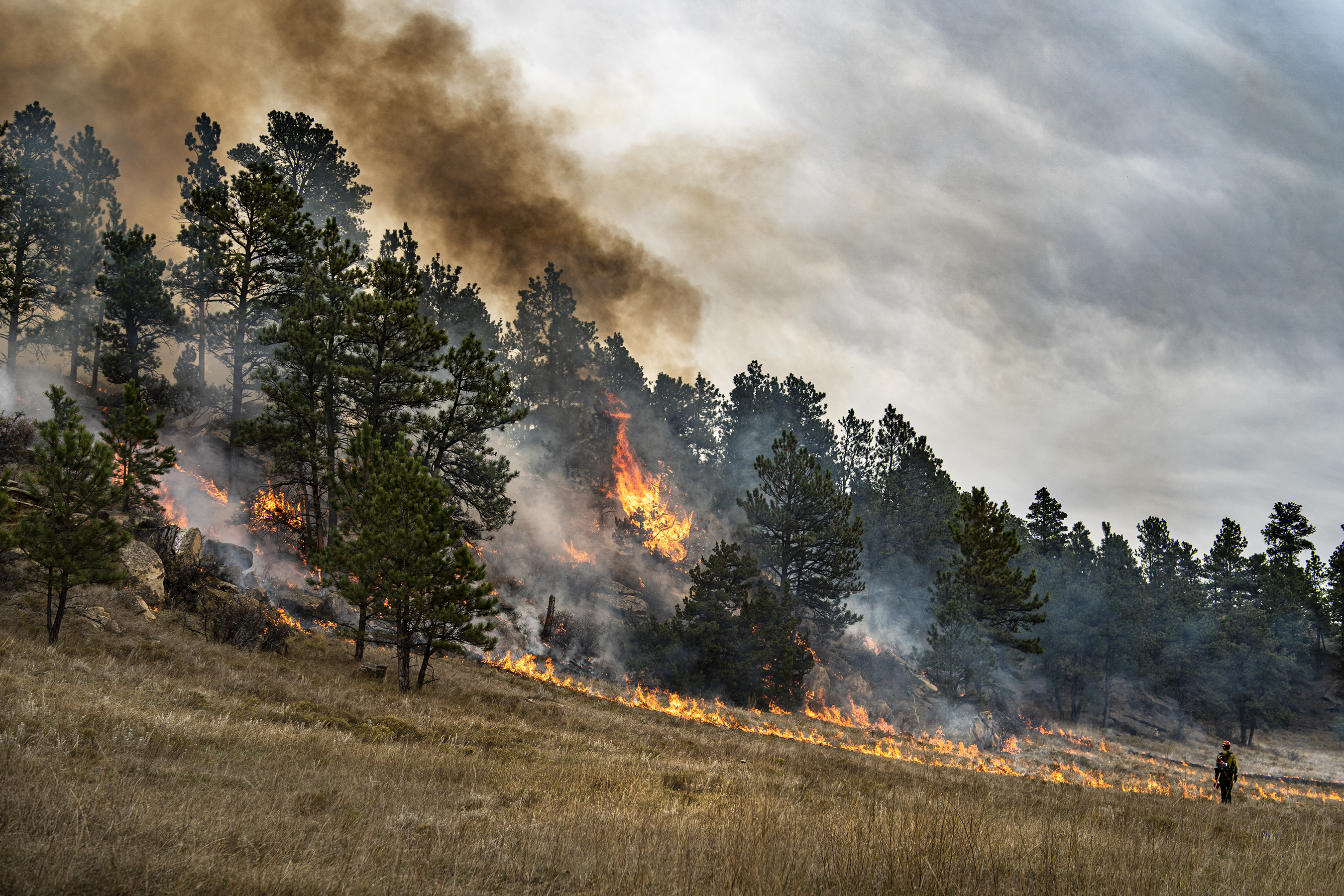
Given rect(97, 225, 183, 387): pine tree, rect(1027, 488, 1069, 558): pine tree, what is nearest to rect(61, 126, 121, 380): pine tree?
rect(97, 225, 183, 387): pine tree

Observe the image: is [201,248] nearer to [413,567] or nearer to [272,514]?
[272,514]

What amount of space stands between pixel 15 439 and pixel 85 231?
2904cm

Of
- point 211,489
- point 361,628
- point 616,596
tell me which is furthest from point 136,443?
point 616,596

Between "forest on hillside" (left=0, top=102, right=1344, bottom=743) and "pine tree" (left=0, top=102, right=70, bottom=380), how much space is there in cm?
20

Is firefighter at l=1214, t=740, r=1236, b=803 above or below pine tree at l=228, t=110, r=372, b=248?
below

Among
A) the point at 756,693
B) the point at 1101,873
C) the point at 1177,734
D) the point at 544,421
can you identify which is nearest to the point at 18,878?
the point at 1101,873

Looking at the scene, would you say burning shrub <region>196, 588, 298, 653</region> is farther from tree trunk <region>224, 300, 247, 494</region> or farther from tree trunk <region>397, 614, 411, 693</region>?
tree trunk <region>224, 300, 247, 494</region>

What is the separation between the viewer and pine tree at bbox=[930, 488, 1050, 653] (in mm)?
38312

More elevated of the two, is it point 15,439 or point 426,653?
point 15,439

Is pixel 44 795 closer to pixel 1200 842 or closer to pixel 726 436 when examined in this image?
pixel 1200 842

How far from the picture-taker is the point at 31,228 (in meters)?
40.8

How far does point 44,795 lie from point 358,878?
9.92ft

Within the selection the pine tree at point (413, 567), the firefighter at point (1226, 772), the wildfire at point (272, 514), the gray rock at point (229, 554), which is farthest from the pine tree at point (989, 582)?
the wildfire at point (272, 514)

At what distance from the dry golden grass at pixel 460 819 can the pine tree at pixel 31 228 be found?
38.7m
